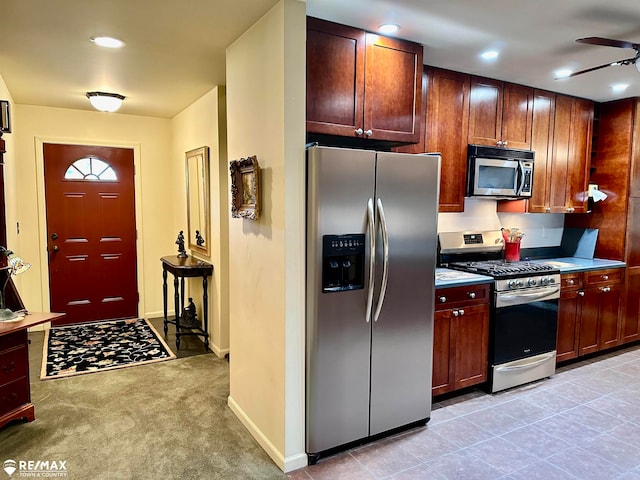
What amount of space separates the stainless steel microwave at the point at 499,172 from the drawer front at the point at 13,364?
3.47m

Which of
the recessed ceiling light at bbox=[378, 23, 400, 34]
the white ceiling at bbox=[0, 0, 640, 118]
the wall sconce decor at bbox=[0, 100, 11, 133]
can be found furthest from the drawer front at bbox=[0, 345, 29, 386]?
the recessed ceiling light at bbox=[378, 23, 400, 34]

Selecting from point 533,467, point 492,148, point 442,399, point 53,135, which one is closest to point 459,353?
point 442,399

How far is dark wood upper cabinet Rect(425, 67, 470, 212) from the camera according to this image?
3.37 m

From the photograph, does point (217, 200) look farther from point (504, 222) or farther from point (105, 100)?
point (504, 222)

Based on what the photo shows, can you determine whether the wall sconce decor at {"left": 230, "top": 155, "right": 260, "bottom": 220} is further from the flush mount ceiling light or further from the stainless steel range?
the flush mount ceiling light

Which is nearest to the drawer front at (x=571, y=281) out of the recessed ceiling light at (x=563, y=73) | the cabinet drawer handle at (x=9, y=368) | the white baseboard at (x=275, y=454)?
the recessed ceiling light at (x=563, y=73)

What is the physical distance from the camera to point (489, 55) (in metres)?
3.08

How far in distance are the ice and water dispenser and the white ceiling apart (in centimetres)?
124

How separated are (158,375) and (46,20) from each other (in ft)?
8.83

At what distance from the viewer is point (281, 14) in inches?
87.4

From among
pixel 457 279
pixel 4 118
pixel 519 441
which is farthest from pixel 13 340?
pixel 519 441

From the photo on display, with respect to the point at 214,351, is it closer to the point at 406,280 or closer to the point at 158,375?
the point at 158,375

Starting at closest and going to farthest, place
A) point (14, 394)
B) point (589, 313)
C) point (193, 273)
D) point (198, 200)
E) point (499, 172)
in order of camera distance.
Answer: point (14, 394), point (499, 172), point (589, 313), point (193, 273), point (198, 200)

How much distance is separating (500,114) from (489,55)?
30.6 inches
